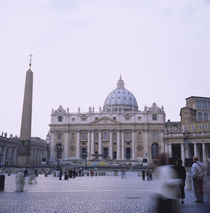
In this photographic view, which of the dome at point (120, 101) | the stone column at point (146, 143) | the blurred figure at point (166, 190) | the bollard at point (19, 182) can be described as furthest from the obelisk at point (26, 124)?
the dome at point (120, 101)

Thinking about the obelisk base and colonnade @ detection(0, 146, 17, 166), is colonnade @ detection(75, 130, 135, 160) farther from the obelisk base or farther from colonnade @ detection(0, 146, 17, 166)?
the obelisk base

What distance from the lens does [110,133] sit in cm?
8131

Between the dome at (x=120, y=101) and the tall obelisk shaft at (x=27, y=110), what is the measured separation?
7257cm

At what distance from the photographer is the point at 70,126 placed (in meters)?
84.5

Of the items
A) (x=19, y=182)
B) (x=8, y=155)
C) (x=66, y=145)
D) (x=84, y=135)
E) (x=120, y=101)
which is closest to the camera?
(x=19, y=182)

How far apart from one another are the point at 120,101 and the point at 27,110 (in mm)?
77423

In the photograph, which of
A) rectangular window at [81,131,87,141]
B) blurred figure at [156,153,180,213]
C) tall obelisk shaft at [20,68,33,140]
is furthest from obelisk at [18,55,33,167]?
rectangular window at [81,131,87,141]

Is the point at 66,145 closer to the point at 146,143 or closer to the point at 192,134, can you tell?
the point at 146,143

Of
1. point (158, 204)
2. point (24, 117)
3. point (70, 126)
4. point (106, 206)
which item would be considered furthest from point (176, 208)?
point (70, 126)

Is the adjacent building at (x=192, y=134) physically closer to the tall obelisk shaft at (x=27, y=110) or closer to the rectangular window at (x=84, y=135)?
the rectangular window at (x=84, y=135)

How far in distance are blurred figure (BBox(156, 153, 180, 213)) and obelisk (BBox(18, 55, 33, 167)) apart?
23.4 m

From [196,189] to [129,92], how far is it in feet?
334

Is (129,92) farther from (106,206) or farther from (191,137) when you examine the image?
(106,206)

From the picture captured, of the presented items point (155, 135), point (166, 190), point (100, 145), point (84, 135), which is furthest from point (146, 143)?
point (166, 190)
